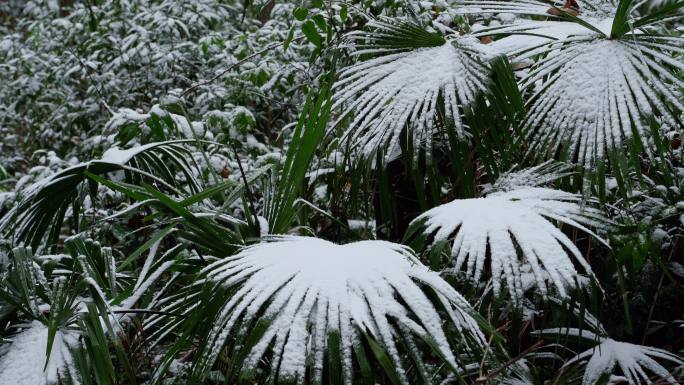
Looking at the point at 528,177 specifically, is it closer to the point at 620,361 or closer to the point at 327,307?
the point at 620,361

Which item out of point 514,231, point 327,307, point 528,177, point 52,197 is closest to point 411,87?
point 528,177

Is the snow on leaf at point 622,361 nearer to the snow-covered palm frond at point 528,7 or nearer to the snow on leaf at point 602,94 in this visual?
the snow on leaf at point 602,94

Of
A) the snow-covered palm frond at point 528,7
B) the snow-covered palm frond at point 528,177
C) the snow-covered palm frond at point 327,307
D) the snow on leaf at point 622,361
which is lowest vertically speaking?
the snow on leaf at point 622,361

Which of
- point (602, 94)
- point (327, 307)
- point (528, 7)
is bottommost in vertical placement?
point (327, 307)

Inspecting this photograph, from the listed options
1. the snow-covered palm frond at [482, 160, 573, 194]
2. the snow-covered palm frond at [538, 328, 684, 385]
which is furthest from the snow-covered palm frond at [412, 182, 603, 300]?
the snow-covered palm frond at [538, 328, 684, 385]

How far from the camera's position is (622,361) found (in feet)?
4.35

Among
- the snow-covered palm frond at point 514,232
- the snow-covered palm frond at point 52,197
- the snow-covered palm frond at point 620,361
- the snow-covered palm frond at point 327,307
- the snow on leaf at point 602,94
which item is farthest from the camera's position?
the snow-covered palm frond at point 52,197

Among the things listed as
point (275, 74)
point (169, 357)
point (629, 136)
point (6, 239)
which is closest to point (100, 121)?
point (275, 74)

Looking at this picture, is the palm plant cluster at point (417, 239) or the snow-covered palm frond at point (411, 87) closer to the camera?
the palm plant cluster at point (417, 239)

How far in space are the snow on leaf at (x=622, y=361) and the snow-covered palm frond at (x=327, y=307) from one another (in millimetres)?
391

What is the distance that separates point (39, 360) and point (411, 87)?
0.86m

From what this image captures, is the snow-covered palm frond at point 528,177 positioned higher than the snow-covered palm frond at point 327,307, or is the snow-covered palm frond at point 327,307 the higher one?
the snow-covered palm frond at point 528,177

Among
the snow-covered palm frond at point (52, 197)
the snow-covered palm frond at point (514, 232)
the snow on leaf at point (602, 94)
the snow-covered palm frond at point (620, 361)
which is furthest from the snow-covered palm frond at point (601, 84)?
the snow-covered palm frond at point (52, 197)

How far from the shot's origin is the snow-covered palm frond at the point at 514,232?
984 mm
